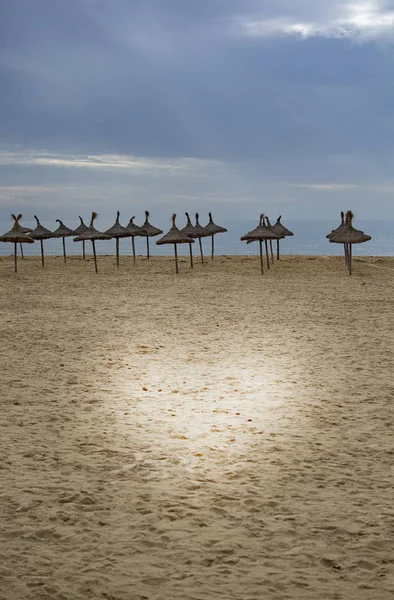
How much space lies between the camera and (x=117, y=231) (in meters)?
31.3

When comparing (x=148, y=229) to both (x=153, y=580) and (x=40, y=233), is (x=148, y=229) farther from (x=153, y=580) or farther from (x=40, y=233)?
(x=153, y=580)

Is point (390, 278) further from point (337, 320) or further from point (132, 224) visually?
point (132, 224)

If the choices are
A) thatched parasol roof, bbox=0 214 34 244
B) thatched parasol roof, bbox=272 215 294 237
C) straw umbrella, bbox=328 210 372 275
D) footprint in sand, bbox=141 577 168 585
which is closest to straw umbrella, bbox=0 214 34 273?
thatched parasol roof, bbox=0 214 34 244

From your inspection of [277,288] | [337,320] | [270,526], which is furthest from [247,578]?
[277,288]

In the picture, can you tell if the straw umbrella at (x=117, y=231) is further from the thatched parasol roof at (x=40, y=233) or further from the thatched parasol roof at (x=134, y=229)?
the thatched parasol roof at (x=40, y=233)

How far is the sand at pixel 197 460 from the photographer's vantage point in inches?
161

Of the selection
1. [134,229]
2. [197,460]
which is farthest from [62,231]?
[197,460]

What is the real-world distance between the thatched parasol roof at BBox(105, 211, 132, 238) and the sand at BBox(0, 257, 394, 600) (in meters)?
17.1

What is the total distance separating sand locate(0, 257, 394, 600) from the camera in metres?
4.10

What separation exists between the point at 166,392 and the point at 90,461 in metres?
2.57

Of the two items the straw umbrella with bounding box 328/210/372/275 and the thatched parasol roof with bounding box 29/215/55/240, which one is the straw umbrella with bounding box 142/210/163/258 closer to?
the thatched parasol roof with bounding box 29/215/55/240

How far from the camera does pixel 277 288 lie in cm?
2103

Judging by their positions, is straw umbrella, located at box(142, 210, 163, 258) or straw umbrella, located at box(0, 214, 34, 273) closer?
straw umbrella, located at box(0, 214, 34, 273)

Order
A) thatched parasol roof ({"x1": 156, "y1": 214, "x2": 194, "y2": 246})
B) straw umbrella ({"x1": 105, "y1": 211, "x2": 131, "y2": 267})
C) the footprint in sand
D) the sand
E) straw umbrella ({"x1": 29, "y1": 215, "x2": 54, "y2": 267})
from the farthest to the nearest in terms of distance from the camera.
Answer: straw umbrella ({"x1": 29, "y1": 215, "x2": 54, "y2": 267}) → straw umbrella ({"x1": 105, "y1": 211, "x2": 131, "y2": 267}) → thatched parasol roof ({"x1": 156, "y1": 214, "x2": 194, "y2": 246}) → the sand → the footprint in sand
